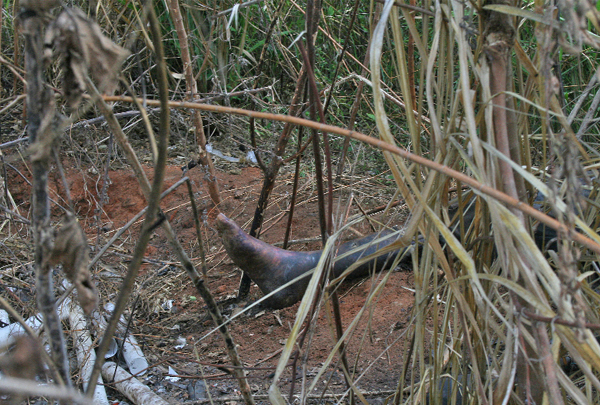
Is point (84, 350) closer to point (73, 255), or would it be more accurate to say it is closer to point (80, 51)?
point (73, 255)

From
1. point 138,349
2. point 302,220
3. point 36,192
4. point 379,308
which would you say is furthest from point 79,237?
point 302,220

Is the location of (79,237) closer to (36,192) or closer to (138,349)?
(36,192)

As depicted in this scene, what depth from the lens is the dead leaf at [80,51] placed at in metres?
0.38

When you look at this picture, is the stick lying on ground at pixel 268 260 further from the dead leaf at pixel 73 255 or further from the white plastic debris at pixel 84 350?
the dead leaf at pixel 73 255

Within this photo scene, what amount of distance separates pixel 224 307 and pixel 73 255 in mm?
1732

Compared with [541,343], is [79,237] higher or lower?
higher

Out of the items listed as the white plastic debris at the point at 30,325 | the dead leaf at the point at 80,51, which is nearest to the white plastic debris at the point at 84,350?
the white plastic debris at the point at 30,325

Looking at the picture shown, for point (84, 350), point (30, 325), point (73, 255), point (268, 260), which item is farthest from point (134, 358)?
point (73, 255)

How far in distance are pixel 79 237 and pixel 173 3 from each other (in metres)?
1.85

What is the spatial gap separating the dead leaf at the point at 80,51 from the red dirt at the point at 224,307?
72cm

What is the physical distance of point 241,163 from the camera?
357 cm

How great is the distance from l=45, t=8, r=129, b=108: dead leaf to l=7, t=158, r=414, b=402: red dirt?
72cm

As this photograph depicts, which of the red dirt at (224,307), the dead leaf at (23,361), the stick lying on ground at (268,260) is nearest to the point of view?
the dead leaf at (23,361)

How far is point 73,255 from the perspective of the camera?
16.7 inches
